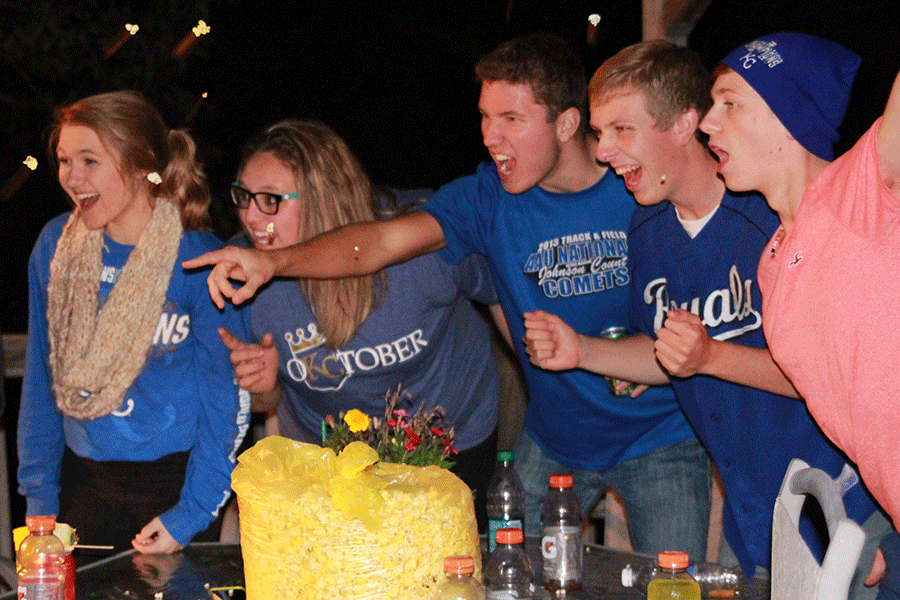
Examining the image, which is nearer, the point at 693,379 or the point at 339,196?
the point at 693,379

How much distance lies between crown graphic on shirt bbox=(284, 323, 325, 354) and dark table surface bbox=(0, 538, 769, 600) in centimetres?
70

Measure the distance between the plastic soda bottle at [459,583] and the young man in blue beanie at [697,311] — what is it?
0.83 m

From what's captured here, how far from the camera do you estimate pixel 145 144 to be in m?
2.82

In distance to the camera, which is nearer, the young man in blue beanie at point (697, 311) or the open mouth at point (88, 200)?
the young man in blue beanie at point (697, 311)

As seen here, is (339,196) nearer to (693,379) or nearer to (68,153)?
(68,153)

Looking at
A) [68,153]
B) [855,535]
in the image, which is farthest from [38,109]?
[855,535]

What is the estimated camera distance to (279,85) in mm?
7785

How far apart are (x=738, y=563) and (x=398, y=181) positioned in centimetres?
612

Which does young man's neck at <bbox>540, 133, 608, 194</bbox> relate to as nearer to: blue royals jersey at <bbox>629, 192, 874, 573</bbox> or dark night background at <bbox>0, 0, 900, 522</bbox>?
blue royals jersey at <bbox>629, 192, 874, 573</bbox>

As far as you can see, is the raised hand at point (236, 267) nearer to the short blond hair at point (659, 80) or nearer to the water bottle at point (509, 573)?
the water bottle at point (509, 573)

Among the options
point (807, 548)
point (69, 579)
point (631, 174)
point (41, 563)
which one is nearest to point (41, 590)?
point (41, 563)

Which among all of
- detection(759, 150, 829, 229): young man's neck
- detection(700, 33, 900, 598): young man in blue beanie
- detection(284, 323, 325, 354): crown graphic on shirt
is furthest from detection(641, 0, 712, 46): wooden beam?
detection(284, 323, 325, 354): crown graphic on shirt

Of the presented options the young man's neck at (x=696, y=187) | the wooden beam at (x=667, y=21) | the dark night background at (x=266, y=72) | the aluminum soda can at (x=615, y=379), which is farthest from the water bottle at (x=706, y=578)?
the dark night background at (x=266, y=72)

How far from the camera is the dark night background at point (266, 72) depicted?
552 centimetres
